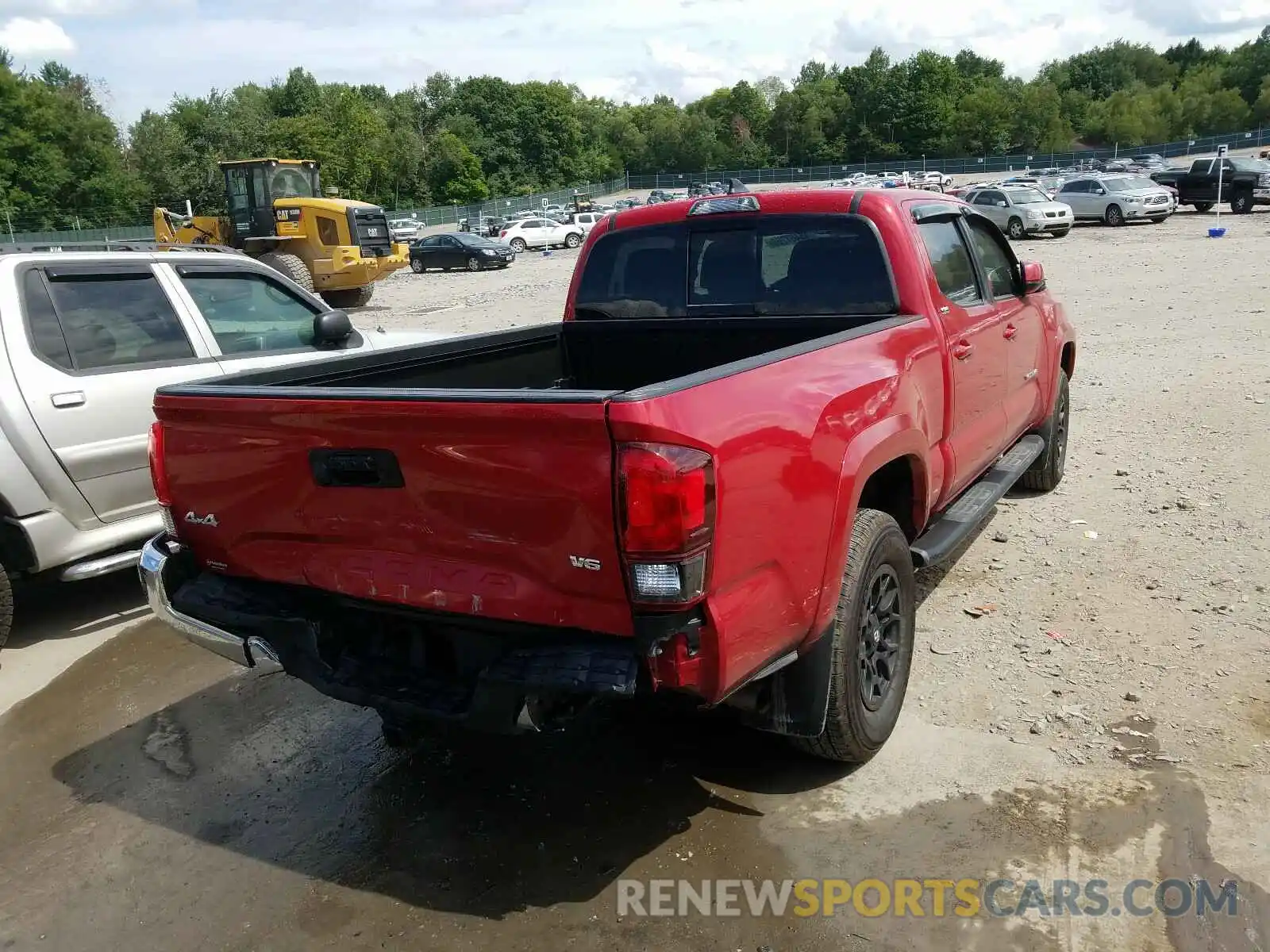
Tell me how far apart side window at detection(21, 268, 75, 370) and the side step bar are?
4.34 metres

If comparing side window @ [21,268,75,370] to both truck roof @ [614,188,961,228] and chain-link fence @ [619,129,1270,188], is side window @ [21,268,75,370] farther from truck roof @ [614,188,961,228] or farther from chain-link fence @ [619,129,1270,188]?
chain-link fence @ [619,129,1270,188]

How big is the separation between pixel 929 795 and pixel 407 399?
2.21m

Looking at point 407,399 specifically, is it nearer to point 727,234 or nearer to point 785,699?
point 785,699

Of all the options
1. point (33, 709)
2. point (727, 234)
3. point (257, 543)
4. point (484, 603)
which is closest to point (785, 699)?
point (484, 603)

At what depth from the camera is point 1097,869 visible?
118 inches

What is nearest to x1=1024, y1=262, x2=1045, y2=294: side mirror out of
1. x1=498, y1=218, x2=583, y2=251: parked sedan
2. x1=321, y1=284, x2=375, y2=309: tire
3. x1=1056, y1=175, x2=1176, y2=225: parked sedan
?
x1=321, y1=284, x2=375, y2=309: tire

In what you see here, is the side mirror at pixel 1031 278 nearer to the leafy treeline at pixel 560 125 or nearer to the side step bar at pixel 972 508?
the side step bar at pixel 972 508

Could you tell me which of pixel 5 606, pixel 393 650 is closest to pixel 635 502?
pixel 393 650

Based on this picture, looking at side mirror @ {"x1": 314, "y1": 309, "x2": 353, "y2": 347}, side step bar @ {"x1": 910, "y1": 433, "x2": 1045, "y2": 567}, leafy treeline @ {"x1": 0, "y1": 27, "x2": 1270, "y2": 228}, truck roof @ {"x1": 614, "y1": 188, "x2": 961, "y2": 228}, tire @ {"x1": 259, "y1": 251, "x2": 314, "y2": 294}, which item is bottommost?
side step bar @ {"x1": 910, "y1": 433, "x2": 1045, "y2": 567}

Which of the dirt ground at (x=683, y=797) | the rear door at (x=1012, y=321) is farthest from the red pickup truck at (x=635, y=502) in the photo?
the rear door at (x=1012, y=321)

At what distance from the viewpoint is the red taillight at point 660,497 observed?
248cm

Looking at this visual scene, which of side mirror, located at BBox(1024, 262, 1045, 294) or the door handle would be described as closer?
the door handle

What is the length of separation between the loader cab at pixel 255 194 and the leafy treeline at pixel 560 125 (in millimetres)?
53284

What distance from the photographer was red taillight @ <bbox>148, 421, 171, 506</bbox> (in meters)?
3.49
